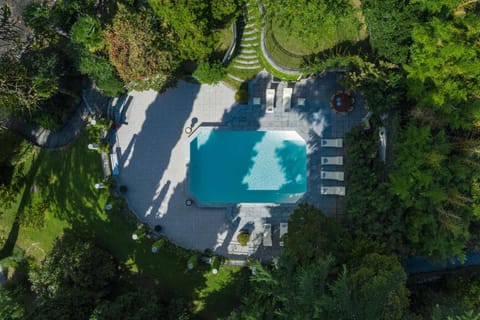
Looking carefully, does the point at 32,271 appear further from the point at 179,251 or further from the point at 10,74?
the point at 10,74

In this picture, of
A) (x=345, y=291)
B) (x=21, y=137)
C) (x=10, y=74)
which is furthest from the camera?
(x=21, y=137)

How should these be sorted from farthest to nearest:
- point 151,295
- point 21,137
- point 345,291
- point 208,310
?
point 21,137, point 208,310, point 151,295, point 345,291

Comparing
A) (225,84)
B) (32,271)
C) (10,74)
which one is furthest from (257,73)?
(32,271)

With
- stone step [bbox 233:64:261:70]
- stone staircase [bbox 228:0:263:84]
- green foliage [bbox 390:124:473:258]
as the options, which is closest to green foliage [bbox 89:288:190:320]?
green foliage [bbox 390:124:473:258]

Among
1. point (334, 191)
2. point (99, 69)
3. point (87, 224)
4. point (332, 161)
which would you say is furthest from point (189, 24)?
point (87, 224)

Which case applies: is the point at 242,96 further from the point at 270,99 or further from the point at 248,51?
the point at 248,51

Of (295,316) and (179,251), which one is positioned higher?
(179,251)

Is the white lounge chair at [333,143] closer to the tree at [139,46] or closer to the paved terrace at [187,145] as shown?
the paved terrace at [187,145]

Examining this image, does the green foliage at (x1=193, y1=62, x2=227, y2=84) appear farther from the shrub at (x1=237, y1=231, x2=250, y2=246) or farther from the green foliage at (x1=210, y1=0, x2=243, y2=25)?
the shrub at (x1=237, y1=231, x2=250, y2=246)
